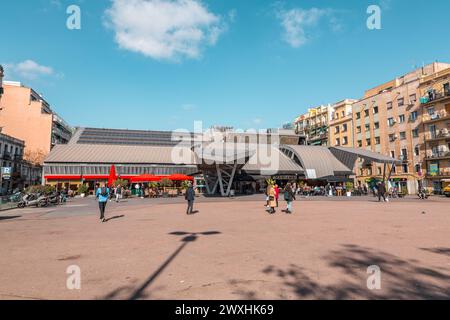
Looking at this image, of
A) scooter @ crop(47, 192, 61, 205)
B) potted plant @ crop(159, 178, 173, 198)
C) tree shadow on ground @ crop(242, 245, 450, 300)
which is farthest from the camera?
potted plant @ crop(159, 178, 173, 198)

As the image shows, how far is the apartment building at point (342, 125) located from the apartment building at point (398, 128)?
2521mm

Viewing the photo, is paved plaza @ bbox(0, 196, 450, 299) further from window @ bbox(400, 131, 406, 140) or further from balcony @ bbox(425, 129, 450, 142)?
window @ bbox(400, 131, 406, 140)

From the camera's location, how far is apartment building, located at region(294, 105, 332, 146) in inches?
2639

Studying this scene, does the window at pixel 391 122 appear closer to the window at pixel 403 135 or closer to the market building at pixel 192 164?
the window at pixel 403 135

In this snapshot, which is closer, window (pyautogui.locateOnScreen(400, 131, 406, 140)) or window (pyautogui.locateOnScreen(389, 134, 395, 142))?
window (pyautogui.locateOnScreen(400, 131, 406, 140))

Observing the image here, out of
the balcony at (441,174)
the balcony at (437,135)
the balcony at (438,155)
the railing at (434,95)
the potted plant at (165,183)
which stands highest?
the railing at (434,95)

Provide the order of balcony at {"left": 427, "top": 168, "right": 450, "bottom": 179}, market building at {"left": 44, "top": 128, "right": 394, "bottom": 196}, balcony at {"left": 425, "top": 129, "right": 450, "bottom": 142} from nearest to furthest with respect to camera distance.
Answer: balcony at {"left": 427, "top": 168, "right": 450, "bottom": 179} → balcony at {"left": 425, "top": 129, "right": 450, "bottom": 142} → market building at {"left": 44, "top": 128, "right": 394, "bottom": 196}

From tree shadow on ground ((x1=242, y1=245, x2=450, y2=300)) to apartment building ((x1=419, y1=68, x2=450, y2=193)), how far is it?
4108cm

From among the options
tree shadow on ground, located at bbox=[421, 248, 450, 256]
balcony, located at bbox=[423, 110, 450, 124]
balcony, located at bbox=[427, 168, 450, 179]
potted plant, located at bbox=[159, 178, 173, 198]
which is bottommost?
tree shadow on ground, located at bbox=[421, 248, 450, 256]

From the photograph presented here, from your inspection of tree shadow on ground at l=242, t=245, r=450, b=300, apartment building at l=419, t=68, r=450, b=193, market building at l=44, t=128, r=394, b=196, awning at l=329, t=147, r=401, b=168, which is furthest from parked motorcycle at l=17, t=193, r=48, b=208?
apartment building at l=419, t=68, r=450, b=193

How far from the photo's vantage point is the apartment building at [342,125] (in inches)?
2271

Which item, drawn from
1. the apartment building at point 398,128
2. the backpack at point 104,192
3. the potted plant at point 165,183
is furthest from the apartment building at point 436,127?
the backpack at point 104,192
